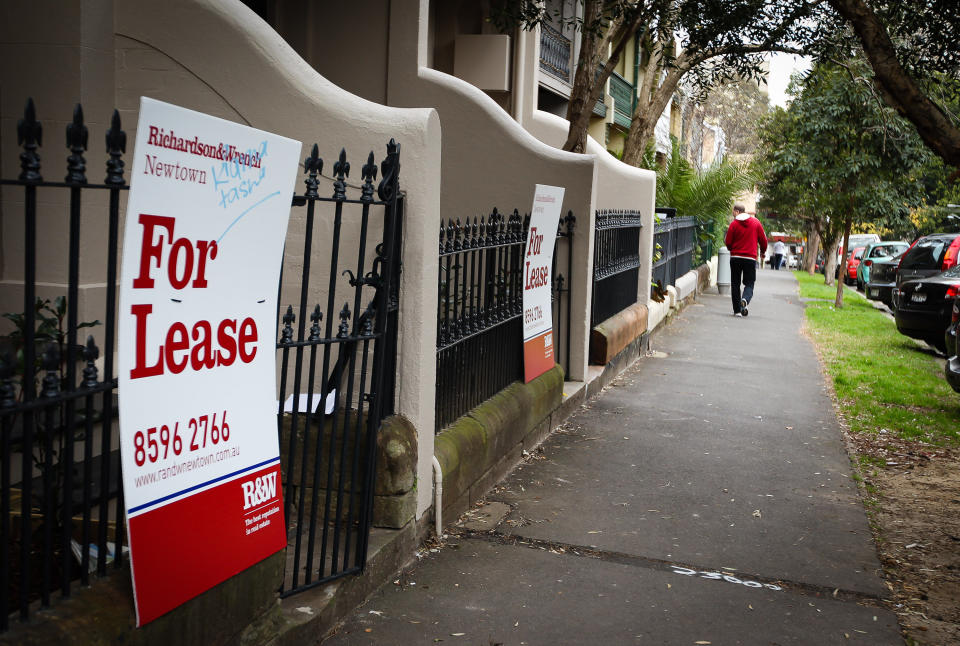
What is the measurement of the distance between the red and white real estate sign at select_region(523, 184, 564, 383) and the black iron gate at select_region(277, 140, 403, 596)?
2.18 meters

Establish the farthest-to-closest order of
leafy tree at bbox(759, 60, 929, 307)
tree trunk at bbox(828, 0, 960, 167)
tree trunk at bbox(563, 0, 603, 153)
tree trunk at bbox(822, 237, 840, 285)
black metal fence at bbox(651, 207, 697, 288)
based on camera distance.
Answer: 1. tree trunk at bbox(822, 237, 840, 285)
2. leafy tree at bbox(759, 60, 929, 307)
3. black metal fence at bbox(651, 207, 697, 288)
4. tree trunk at bbox(563, 0, 603, 153)
5. tree trunk at bbox(828, 0, 960, 167)

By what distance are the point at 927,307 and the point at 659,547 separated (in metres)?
10.1

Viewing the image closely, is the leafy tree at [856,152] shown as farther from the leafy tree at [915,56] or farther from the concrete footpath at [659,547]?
the concrete footpath at [659,547]

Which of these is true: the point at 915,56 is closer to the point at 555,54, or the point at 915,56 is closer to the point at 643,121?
the point at 643,121

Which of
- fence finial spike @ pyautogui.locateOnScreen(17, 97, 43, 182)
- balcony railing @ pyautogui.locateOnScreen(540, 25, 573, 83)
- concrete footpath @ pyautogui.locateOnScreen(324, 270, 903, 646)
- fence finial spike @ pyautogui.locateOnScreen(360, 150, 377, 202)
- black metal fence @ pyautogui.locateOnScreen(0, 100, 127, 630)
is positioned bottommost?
concrete footpath @ pyautogui.locateOnScreen(324, 270, 903, 646)

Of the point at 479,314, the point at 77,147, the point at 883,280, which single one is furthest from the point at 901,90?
the point at 883,280

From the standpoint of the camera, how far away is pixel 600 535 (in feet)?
18.8

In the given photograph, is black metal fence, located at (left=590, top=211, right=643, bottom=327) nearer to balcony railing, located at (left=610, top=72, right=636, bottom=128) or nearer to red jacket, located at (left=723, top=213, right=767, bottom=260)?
red jacket, located at (left=723, top=213, right=767, bottom=260)

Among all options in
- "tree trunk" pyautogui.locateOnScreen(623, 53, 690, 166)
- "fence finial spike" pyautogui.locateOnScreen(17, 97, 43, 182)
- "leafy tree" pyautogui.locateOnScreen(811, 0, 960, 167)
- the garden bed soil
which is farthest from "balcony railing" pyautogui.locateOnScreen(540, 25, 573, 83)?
"fence finial spike" pyautogui.locateOnScreen(17, 97, 43, 182)

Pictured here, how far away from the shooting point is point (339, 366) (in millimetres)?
4336

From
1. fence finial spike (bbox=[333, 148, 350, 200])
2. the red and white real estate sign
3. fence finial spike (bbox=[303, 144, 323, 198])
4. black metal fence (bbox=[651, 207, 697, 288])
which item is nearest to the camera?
fence finial spike (bbox=[303, 144, 323, 198])

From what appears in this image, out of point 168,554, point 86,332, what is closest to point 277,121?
point 86,332

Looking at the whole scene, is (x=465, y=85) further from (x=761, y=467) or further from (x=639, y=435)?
(x=761, y=467)

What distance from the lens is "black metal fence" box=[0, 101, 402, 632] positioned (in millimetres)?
2529
